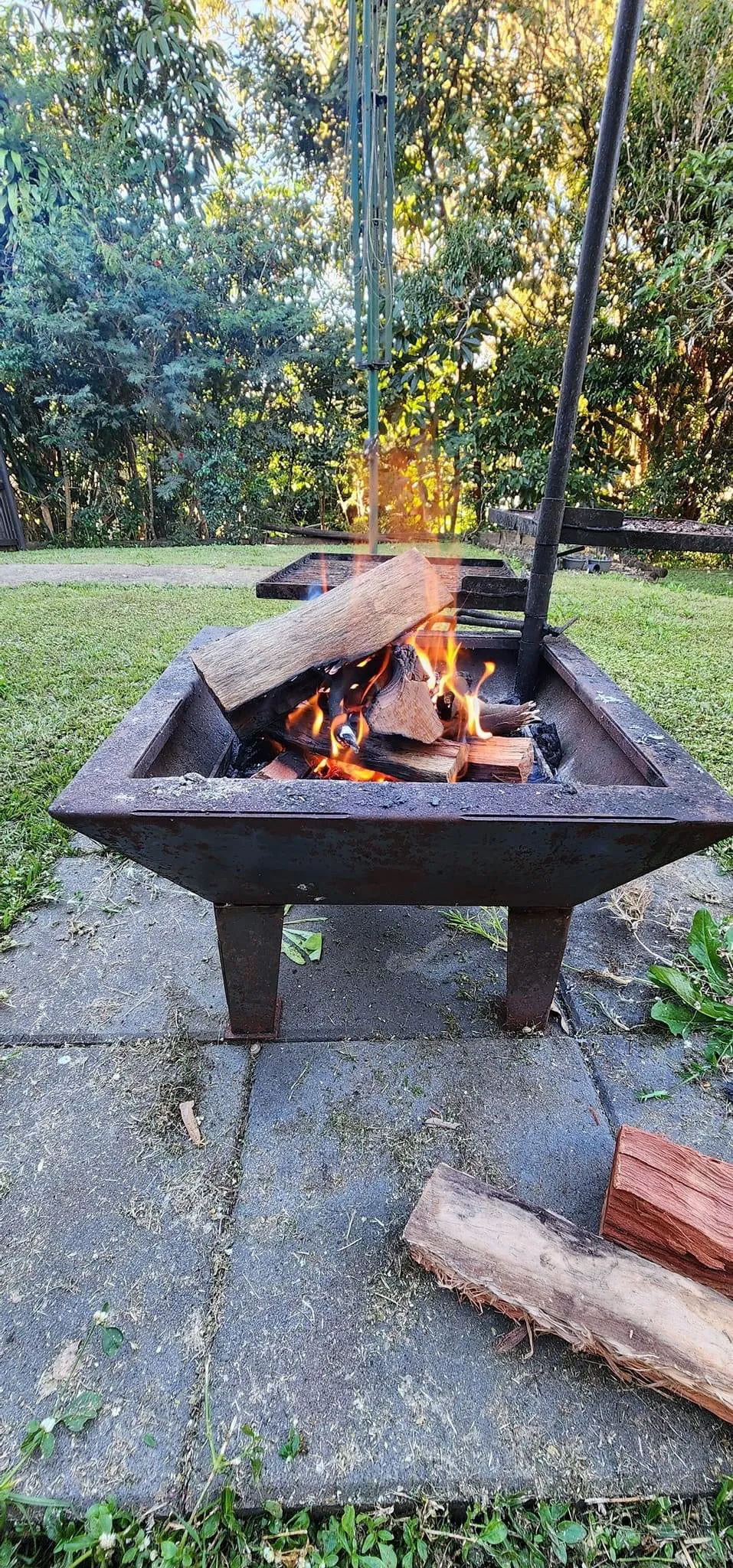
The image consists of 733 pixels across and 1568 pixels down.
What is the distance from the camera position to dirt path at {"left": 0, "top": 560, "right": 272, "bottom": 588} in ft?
21.2

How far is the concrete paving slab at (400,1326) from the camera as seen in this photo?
0.95 meters

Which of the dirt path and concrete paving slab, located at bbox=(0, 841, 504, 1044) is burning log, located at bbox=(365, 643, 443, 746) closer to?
concrete paving slab, located at bbox=(0, 841, 504, 1044)

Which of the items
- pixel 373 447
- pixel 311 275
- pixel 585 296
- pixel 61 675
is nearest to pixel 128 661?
pixel 61 675

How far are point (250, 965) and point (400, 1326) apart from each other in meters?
0.67

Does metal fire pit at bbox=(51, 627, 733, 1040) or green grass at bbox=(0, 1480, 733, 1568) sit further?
metal fire pit at bbox=(51, 627, 733, 1040)

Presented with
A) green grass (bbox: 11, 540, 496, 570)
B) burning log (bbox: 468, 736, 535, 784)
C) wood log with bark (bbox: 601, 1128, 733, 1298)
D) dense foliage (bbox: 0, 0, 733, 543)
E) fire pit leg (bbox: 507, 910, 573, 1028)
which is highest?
dense foliage (bbox: 0, 0, 733, 543)

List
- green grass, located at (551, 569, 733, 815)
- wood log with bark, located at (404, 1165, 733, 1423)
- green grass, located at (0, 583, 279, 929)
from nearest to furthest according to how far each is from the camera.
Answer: wood log with bark, located at (404, 1165, 733, 1423) → green grass, located at (0, 583, 279, 929) → green grass, located at (551, 569, 733, 815)

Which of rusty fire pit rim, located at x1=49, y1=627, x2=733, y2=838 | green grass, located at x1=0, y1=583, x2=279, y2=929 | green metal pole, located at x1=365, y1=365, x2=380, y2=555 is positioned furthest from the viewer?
green grass, located at x1=0, y1=583, x2=279, y2=929

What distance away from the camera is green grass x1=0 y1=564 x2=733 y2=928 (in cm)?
265

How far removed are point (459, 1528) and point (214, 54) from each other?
1312cm

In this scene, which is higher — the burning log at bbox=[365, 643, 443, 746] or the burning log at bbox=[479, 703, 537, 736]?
the burning log at bbox=[365, 643, 443, 746]

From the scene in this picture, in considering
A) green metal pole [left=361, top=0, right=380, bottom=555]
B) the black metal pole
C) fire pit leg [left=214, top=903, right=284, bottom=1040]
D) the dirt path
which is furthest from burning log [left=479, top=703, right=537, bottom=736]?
the dirt path

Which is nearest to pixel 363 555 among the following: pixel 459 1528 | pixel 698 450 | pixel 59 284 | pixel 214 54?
pixel 459 1528

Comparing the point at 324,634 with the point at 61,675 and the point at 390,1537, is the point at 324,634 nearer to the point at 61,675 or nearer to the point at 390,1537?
the point at 390,1537
